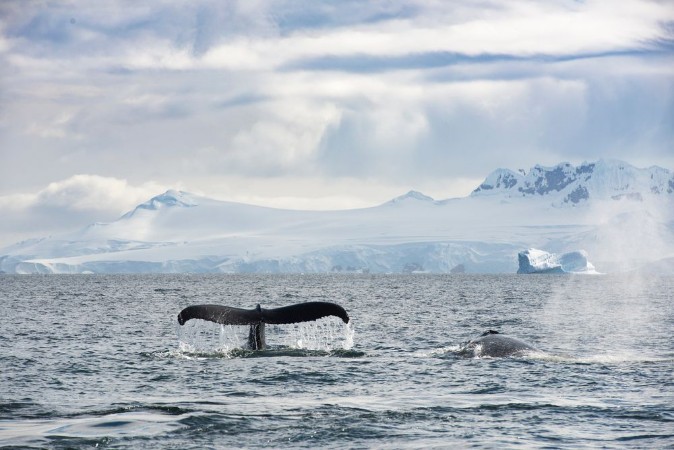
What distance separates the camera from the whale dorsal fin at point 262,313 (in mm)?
21375

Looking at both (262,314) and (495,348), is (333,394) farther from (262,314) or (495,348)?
(495,348)

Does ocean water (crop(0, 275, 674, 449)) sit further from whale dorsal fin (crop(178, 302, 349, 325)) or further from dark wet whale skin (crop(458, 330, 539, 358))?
whale dorsal fin (crop(178, 302, 349, 325))

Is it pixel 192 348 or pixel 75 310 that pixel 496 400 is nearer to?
pixel 192 348

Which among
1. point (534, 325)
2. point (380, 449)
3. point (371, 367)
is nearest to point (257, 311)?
point (371, 367)

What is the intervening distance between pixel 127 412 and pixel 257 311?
659 centimetres

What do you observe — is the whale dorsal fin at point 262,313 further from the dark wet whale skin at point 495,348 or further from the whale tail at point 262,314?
the dark wet whale skin at point 495,348

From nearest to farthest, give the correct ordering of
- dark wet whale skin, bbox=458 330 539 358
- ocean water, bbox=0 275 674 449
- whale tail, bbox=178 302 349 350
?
ocean water, bbox=0 275 674 449, whale tail, bbox=178 302 349 350, dark wet whale skin, bbox=458 330 539 358

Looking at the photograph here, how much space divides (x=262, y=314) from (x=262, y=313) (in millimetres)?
26

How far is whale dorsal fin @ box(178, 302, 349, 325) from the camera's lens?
842 inches

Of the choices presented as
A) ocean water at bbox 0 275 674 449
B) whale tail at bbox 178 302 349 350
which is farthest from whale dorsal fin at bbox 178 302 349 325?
ocean water at bbox 0 275 674 449

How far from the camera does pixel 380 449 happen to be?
14.0 metres

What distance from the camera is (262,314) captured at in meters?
23.1

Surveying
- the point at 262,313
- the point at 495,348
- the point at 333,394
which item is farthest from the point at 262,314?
the point at 495,348

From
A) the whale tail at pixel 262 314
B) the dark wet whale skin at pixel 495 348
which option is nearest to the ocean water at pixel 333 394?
the dark wet whale skin at pixel 495 348
